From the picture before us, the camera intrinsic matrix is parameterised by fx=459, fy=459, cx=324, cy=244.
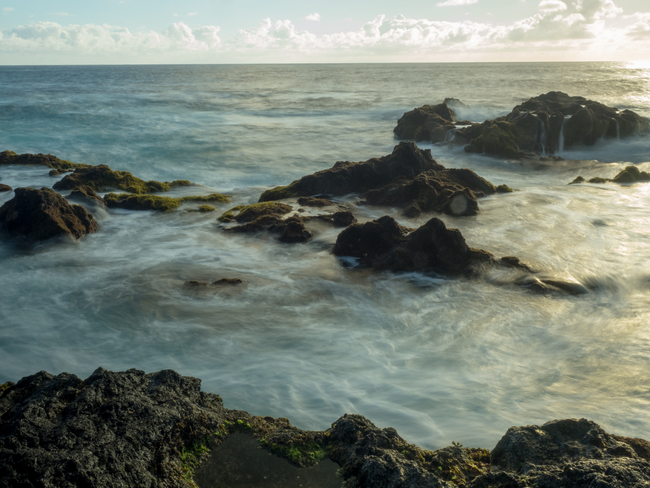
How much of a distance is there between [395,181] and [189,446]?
1053 cm

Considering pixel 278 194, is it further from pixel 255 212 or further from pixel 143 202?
pixel 143 202

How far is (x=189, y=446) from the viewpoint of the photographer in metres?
3.67

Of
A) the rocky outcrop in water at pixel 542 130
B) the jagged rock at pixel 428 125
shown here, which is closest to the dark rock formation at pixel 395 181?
the rocky outcrop in water at pixel 542 130

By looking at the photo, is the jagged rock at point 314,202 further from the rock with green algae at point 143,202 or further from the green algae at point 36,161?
the green algae at point 36,161

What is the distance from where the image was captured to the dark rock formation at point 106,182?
13701mm

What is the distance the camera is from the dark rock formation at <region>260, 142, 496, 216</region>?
485 inches

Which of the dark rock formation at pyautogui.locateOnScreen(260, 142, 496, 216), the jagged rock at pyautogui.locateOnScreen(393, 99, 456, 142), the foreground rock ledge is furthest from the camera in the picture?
the jagged rock at pyautogui.locateOnScreen(393, 99, 456, 142)

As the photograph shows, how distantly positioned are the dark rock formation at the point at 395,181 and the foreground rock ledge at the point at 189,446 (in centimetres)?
892

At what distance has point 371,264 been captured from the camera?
8.70 m

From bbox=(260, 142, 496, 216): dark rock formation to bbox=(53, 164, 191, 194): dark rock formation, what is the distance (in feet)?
13.2

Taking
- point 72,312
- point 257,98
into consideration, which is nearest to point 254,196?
point 72,312

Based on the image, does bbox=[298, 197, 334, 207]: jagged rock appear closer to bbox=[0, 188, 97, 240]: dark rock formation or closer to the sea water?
the sea water

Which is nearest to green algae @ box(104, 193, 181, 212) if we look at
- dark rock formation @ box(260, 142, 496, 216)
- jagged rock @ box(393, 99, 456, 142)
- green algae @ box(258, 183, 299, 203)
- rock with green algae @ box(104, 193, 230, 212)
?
rock with green algae @ box(104, 193, 230, 212)

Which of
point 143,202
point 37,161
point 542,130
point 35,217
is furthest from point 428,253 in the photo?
point 542,130
